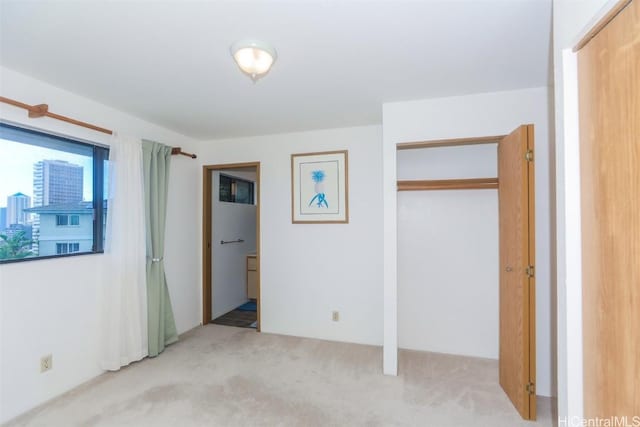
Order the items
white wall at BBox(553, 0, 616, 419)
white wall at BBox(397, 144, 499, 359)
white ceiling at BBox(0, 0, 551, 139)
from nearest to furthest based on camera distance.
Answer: white wall at BBox(553, 0, 616, 419) → white ceiling at BBox(0, 0, 551, 139) → white wall at BBox(397, 144, 499, 359)

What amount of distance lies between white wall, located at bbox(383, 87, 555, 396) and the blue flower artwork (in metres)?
0.96

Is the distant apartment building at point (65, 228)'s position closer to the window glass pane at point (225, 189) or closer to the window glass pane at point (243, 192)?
the window glass pane at point (225, 189)

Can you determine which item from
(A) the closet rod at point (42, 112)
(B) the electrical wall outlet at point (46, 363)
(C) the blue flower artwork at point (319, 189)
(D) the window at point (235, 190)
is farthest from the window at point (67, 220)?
(C) the blue flower artwork at point (319, 189)

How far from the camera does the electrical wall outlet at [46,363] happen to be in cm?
223

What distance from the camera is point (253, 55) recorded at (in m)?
1.75

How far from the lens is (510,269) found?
2.29m

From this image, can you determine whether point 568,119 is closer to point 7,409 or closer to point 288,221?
point 288,221

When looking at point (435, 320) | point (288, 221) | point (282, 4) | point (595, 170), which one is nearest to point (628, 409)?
point (595, 170)

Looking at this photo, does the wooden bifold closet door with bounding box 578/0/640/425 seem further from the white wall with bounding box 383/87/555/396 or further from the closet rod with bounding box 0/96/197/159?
the closet rod with bounding box 0/96/197/159

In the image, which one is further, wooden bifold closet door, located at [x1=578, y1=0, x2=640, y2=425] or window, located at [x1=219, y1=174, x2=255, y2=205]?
window, located at [x1=219, y1=174, x2=255, y2=205]

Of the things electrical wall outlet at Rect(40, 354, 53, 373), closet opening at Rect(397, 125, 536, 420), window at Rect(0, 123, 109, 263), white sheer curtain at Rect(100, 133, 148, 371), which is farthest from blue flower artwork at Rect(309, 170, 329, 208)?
electrical wall outlet at Rect(40, 354, 53, 373)

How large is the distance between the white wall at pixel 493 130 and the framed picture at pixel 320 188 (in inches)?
31.9

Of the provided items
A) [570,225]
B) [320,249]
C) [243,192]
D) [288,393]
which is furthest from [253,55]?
[243,192]

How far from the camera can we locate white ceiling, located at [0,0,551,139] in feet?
4.95
